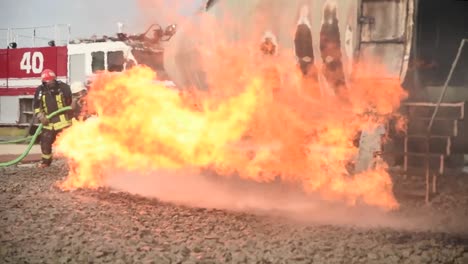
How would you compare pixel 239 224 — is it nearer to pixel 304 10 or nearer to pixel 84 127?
pixel 304 10

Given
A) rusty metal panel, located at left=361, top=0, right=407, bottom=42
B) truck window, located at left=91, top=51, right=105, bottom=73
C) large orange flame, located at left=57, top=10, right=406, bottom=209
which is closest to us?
rusty metal panel, located at left=361, top=0, right=407, bottom=42

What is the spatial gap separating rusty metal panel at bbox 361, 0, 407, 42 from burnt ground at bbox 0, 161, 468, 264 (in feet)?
6.44

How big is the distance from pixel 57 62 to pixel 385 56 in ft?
49.9

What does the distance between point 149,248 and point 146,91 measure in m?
3.95

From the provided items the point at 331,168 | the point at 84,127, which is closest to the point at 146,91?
the point at 84,127

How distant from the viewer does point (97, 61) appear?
16375 millimetres

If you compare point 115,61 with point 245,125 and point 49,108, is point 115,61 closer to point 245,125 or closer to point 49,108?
point 49,108

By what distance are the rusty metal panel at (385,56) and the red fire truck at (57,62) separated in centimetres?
693

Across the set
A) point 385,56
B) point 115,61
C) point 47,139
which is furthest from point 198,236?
point 115,61

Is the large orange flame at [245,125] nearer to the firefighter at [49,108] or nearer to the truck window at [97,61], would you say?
the firefighter at [49,108]

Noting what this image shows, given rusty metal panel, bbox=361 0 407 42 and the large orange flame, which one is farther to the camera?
the large orange flame

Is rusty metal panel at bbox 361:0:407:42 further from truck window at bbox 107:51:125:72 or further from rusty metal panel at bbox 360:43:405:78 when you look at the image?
truck window at bbox 107:51:125:72

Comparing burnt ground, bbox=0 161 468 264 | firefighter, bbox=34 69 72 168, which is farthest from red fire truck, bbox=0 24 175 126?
burnt ground, bbox=0 161 468 264

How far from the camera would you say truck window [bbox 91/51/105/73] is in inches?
637
